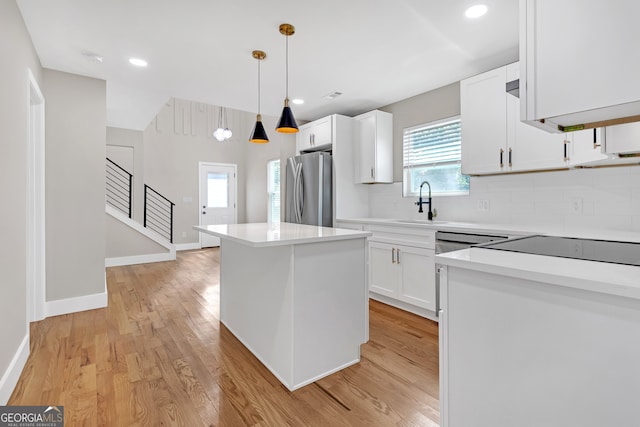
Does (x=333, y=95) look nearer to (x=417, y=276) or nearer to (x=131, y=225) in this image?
(x=417, y=276)

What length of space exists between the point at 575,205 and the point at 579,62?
2.21 m

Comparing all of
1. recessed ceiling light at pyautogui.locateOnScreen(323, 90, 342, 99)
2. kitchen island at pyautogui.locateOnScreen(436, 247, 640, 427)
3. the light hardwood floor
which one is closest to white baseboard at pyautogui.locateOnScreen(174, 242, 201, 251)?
the light hardwood floor

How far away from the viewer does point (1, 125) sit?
1.77 metres

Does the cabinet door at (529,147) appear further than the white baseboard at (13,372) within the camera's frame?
Yes

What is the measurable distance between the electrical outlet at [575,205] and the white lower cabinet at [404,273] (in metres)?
1.19

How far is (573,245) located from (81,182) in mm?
4216

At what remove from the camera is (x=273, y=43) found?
2607 mm

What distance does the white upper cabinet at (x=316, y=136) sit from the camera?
4172 millimetres

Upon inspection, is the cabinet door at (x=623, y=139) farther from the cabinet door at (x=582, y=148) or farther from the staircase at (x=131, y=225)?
the staircase at (x=131, y=225)

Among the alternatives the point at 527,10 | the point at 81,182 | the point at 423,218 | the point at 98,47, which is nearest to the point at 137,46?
the point at 98,47

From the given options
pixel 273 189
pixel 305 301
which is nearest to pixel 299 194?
pixel 305 301

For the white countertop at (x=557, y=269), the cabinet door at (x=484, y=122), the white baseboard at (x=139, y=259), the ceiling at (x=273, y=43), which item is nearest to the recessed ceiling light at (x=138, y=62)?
the ceiling at (x=273, y=43)

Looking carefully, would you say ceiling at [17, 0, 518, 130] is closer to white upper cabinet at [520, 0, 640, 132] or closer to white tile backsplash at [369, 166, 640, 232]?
white tile backsplash at [369, 166, 640, 232]

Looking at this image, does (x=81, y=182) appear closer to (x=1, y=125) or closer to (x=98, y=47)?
(x=98, y=47)
